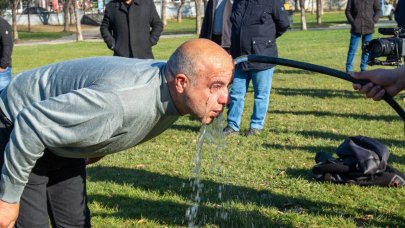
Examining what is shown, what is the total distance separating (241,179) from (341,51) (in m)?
17.1

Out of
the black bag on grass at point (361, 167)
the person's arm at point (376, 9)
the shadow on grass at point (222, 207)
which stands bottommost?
the shadow on grass at point (222, 207)

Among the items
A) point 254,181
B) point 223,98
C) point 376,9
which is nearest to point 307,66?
point 223,98

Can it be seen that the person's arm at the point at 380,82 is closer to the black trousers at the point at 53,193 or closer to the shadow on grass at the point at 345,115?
the black trousers at the point at 53,193

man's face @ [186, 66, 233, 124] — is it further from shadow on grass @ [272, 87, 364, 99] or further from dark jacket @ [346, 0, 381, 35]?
dark jacket @ [346, 0, 381, 35]

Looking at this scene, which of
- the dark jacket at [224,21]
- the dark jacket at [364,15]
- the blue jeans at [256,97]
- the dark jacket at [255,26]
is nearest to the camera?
the dark jacket at [255,26]

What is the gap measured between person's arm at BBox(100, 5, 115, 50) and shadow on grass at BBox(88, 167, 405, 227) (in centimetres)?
303

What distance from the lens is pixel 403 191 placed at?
5617mm

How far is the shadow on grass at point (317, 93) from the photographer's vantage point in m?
11.6

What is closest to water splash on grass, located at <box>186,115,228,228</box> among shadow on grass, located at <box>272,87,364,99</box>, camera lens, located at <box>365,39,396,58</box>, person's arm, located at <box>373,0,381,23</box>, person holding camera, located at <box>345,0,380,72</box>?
camera lens, located at <box>365,39,396,58</box>

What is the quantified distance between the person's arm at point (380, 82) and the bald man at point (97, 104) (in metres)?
0.79

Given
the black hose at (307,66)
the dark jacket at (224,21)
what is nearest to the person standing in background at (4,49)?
the dark jacket at (224,21)

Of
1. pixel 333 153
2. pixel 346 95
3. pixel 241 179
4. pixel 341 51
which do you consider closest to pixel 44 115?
pixel 241 179

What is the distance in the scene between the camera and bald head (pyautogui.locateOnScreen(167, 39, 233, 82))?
119 inches

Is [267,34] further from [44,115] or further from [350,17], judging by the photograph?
[350,17]
